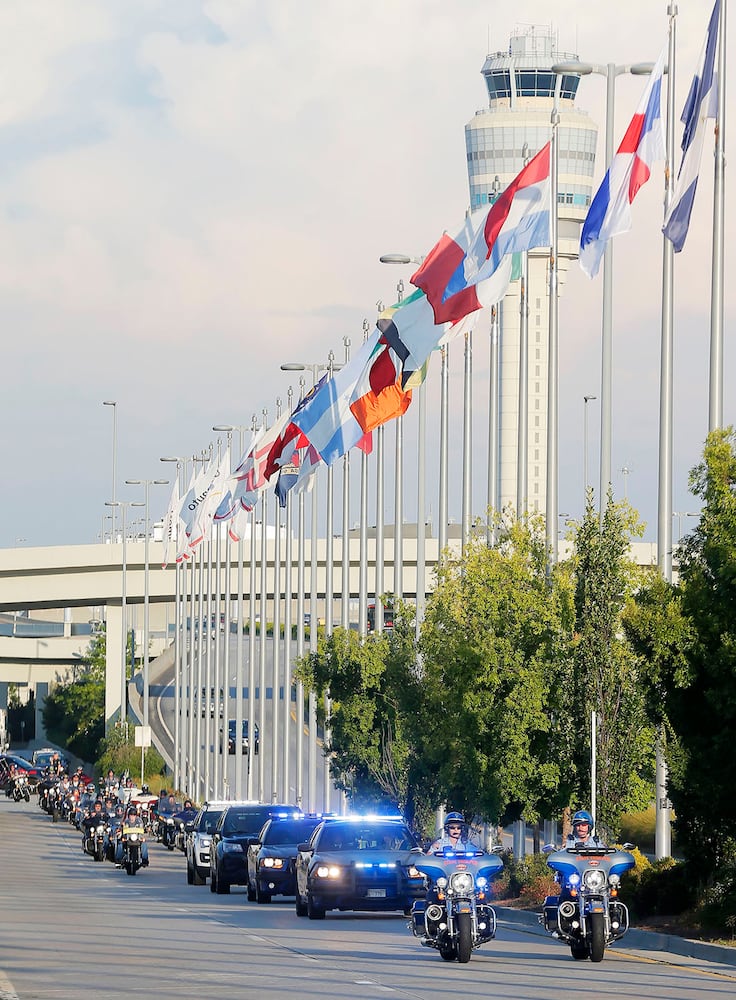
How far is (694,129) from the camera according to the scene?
87.3 feet

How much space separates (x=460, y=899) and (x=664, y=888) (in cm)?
438

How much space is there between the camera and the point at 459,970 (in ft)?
67.7

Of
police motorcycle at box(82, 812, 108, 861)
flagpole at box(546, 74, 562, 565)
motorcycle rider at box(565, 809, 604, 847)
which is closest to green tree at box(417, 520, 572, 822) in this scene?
flagpole at box(546, 74, 562, 565)

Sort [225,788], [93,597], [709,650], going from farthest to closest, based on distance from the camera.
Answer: [93,597] → [225,788] → [709,650]

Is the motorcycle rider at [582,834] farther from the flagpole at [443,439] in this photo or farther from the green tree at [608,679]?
the flagpole at [443,439]

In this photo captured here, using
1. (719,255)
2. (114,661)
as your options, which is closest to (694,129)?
(719,255)

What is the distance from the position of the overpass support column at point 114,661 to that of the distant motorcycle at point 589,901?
81.5m

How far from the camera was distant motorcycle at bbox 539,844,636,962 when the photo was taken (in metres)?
21.3

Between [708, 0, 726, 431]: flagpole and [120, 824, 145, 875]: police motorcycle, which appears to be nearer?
[708, 0, 726, 431]: flagpole

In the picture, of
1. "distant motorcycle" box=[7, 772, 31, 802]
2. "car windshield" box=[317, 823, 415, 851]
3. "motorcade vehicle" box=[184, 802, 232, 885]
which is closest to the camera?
"car windshield" box=[317, 823, 415, 851]

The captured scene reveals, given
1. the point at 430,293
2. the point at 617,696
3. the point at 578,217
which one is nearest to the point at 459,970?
the point at 617,696

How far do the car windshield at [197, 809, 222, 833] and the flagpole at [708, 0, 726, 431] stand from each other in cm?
1760

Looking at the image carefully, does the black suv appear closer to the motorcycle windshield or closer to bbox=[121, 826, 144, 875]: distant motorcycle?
bbox=[121, 826, 144, 875]: distant motorcycle

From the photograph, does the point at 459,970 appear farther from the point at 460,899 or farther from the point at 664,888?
the point at 664,888
